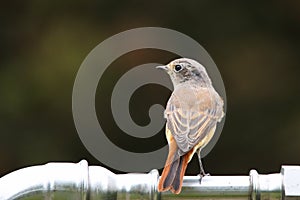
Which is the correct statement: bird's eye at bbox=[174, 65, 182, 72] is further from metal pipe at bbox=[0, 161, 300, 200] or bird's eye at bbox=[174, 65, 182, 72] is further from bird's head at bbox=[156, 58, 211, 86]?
metal pipe at bbox=[0, 161, 300, 200]

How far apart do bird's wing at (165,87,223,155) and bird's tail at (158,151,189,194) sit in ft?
0.10

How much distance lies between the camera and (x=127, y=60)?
6.62m

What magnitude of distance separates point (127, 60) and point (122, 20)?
254 millimetres

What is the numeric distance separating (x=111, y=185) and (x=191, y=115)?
3.85 feet

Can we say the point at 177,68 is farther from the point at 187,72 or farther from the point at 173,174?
the point at 173,174

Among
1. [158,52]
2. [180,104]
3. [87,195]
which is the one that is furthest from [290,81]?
[87,195]

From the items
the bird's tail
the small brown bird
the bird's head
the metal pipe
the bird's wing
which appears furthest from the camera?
the bird's head

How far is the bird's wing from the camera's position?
3.28 m

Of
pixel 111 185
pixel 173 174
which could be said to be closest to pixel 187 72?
pixel 173 174

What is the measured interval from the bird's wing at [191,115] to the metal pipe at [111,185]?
0.77 meters

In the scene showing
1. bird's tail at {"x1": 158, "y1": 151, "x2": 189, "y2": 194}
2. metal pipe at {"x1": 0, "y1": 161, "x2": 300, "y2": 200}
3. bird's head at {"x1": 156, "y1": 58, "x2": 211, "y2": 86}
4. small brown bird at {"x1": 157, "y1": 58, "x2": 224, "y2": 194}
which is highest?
bird's head at {"x1": 156, "y1": 58, "x2": 211, "y2": 86}

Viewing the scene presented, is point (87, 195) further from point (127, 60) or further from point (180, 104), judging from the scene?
point (127, 60)

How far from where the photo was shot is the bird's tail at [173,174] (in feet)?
8.40

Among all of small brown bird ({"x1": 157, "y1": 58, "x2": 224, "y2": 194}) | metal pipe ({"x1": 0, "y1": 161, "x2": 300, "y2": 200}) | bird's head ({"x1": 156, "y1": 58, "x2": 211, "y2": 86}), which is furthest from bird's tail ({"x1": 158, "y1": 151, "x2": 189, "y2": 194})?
bird's head ({"x1": 156, "y1": 58, "x2": 211, "y2": 86})
